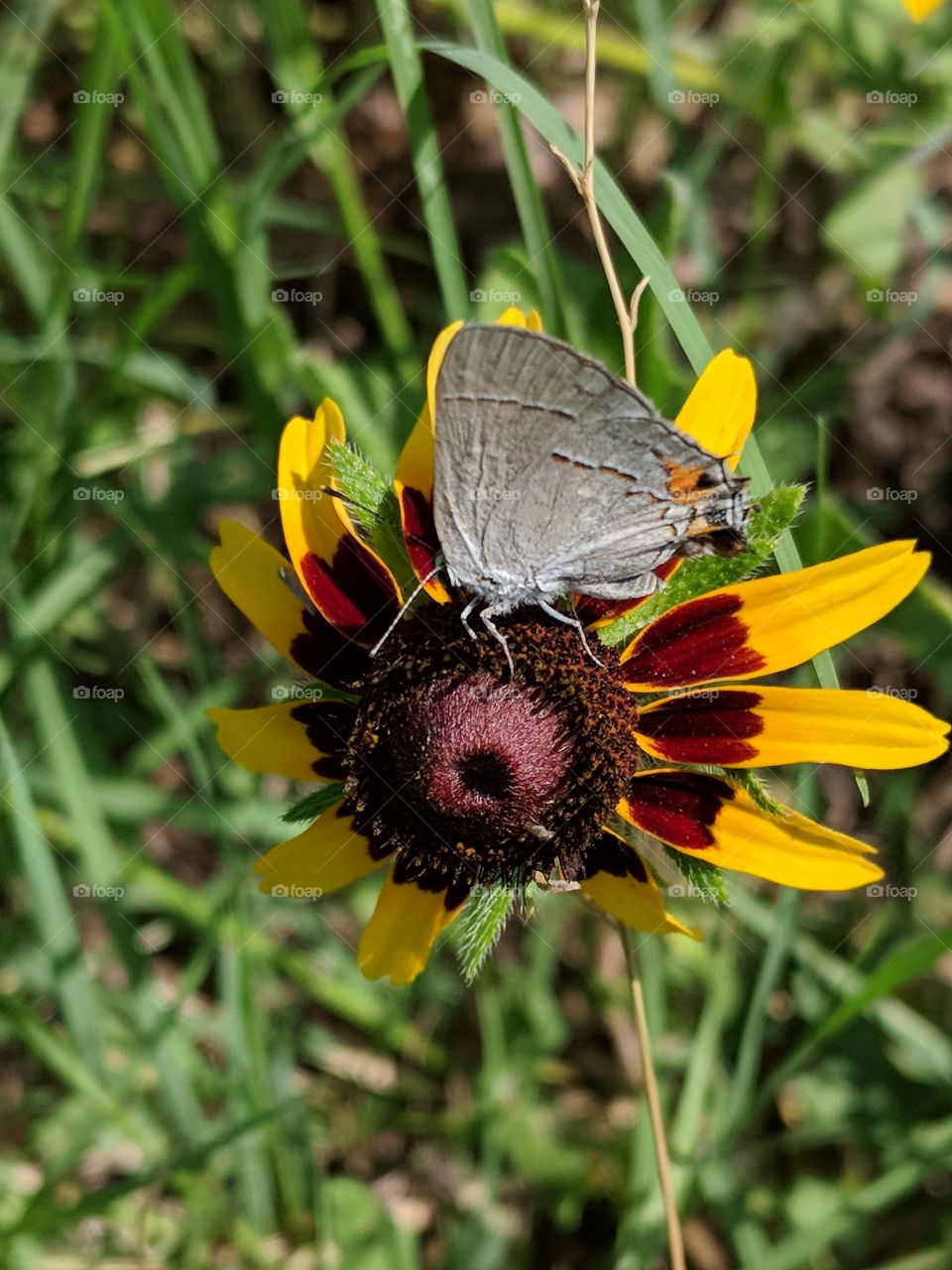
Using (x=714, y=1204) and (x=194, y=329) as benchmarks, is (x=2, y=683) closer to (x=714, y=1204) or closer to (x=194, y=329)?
A: (x=194, y=329)

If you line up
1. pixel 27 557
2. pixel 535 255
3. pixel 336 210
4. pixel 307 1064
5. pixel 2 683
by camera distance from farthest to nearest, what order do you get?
1. pixel 336 210
2. pixel 307 1064
3. pixel 27 557
4. pixel 2 683
5. pixel 535 255

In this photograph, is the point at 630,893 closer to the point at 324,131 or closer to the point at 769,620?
the point at 769,620

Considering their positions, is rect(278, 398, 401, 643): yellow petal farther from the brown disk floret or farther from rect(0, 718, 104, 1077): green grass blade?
rect(0, 718, 104, 1077): green grass blade

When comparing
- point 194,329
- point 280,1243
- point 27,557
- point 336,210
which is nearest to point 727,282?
point 336,210

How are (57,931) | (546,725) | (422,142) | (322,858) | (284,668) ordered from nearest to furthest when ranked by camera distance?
(546,725) → (322,858) → (422,142) → (57,931) → (284,668)

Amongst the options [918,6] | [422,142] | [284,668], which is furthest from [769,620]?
[284,668]

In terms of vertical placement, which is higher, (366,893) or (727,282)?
(727,282)

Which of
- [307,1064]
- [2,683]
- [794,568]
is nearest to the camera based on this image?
[794,568]
